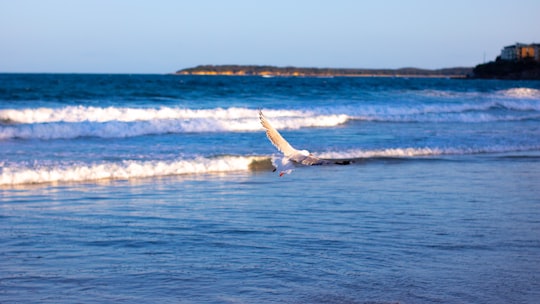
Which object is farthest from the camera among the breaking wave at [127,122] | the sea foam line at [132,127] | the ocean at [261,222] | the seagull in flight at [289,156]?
the breaking wave at [127,122]

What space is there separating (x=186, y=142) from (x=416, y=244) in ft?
35.6

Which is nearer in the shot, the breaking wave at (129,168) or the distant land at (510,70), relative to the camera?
the breaking wave at (129,168)

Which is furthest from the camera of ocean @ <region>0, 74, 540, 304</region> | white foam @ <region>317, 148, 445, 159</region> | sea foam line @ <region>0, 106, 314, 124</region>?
sea foam line @ <region>0, 106, 314, 124</region>

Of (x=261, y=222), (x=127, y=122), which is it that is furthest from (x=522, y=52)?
(x=261, y=222)

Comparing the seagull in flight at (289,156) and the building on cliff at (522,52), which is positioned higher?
the building on cliff at (522,52)

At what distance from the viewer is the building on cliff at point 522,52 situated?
136375mm

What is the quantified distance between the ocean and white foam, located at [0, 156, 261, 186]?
1.3 inches

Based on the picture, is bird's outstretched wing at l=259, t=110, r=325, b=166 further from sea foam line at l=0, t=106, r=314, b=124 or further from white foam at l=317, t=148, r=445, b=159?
sea foam line at l=0, t=106, r=314, b=124

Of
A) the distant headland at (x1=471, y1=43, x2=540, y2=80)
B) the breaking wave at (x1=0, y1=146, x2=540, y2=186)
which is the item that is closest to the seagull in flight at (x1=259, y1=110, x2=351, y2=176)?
the breaking wave at (x1=0, y1=146, x2=540, y2=186)

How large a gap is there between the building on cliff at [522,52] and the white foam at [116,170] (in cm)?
12890

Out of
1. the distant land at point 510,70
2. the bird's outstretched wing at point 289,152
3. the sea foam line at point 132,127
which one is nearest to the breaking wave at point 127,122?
the sea foam line at point 132,127

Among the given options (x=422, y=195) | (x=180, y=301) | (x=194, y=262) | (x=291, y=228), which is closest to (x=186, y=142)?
(x=422, y=195)

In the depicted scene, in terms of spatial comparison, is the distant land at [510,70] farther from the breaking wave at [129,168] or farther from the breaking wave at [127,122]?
the breaking wave at [129,168]

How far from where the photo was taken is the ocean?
6.08 metres
